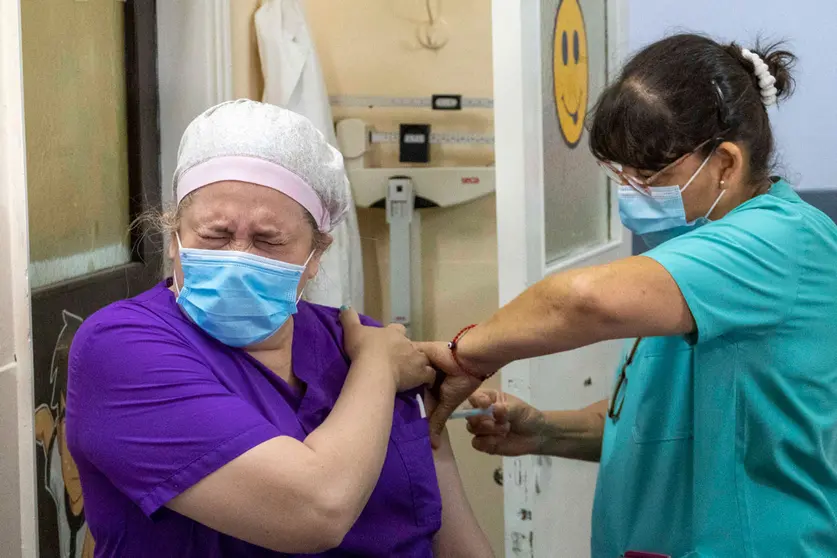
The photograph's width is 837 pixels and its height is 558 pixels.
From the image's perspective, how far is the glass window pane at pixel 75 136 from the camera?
160 centimetres

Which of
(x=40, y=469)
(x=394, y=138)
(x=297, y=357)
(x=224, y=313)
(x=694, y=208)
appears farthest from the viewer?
(x=394, y=138)

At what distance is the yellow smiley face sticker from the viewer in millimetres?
1980

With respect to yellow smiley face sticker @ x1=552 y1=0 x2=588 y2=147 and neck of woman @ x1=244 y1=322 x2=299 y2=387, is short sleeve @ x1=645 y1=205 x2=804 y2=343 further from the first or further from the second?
yellow smiley face sticker @ x1=552 y1=0 x2=588 y2=147

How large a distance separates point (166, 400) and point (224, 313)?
0.16 metres

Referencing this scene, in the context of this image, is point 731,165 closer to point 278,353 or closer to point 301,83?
point 278,353

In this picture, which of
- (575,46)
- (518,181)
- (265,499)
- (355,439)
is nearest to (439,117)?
(575,46)

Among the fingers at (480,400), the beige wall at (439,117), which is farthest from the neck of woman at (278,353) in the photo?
the beige wall at (439,117)

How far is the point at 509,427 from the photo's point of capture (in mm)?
1635

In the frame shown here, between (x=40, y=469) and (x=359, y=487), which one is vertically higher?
(x=359, y=487)

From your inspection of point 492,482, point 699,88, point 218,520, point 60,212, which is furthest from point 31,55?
point 492,482

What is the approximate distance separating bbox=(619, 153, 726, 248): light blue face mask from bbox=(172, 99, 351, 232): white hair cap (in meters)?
0.51

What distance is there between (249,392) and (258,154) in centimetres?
30

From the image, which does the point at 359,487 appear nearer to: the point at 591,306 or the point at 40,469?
the point at 591,306

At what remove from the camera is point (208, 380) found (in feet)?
3.29
